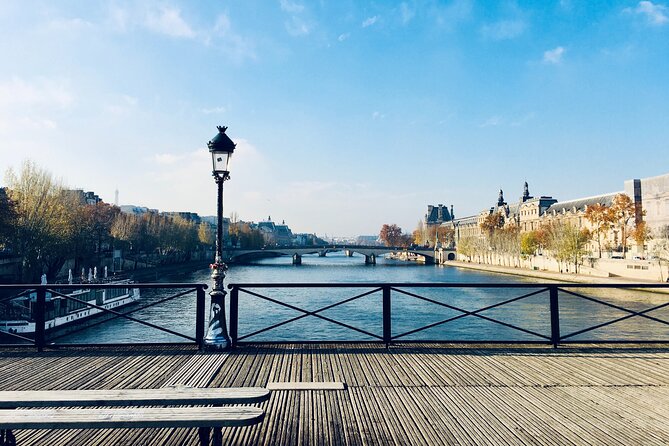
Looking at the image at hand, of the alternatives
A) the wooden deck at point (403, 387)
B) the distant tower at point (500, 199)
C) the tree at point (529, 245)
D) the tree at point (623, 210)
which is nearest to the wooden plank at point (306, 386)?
the wooden deck at point (403, 387)

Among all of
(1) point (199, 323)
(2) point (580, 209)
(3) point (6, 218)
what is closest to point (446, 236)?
(2) point (580, 209)

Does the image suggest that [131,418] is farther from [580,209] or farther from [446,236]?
[446,236]

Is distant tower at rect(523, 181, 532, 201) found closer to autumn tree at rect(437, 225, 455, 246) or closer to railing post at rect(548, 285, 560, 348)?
autumn tree at rect(437, 225, 455, 246)

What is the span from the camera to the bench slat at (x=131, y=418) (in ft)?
11.4

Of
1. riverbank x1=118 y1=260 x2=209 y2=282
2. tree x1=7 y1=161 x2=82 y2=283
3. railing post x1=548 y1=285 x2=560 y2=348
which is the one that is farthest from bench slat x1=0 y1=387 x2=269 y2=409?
riverbank x1=118 y1=260 x2=209 y2=282

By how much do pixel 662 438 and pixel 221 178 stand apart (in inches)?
302

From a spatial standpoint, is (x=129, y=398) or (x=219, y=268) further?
(x=219, y=268)

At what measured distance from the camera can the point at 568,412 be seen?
16.3 ft

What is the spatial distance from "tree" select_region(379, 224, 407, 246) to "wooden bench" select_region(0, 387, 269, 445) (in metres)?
188

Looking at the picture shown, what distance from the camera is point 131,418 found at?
3535 mm

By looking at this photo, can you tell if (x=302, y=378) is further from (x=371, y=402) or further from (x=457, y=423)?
(x=457, y=423)

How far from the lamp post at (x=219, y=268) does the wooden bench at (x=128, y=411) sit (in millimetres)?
3057

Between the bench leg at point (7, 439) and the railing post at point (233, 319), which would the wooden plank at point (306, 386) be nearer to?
the railing post at point (233, 319)

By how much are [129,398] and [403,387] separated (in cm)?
346
